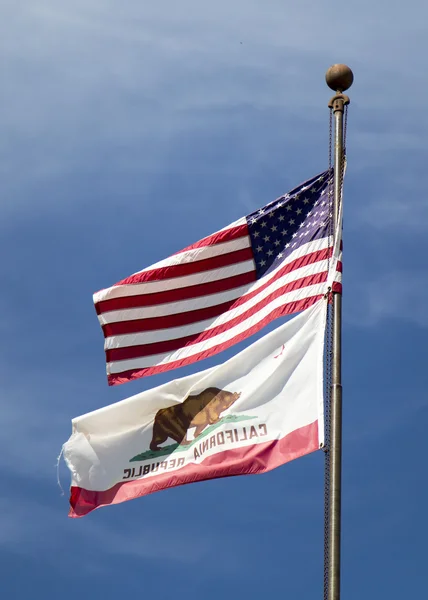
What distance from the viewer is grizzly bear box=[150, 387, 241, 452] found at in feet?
64.8

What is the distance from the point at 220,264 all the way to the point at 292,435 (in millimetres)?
4368

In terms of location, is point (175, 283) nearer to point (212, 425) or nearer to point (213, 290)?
point (213, 290)

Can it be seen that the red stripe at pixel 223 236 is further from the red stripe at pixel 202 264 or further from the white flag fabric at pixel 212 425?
the white flag fabric at pixel 212 425

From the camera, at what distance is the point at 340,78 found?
772 inches

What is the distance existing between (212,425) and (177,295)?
2911mm

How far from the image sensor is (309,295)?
19281 mm

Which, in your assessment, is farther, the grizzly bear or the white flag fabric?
the grizzly bear

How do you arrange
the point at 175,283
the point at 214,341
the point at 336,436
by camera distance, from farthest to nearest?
the point at 175,283 → the point at 214,341 → the point at 336,436

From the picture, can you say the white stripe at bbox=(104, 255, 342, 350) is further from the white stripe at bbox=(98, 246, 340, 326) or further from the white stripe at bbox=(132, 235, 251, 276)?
the white stripe at bbox=(132, 235, 251, 276)

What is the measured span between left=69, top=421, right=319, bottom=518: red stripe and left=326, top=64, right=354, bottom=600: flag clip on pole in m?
1.21

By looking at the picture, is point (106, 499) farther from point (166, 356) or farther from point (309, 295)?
point (309, 295)

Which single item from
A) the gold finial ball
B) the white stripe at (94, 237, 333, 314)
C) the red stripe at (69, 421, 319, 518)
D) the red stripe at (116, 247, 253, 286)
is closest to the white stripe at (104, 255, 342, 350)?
the white stripe at (94, 237, 333, 314)

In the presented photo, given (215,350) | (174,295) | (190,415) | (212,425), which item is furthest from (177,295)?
(212,425)

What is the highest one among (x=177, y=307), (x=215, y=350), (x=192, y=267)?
(x=192, y=267)
